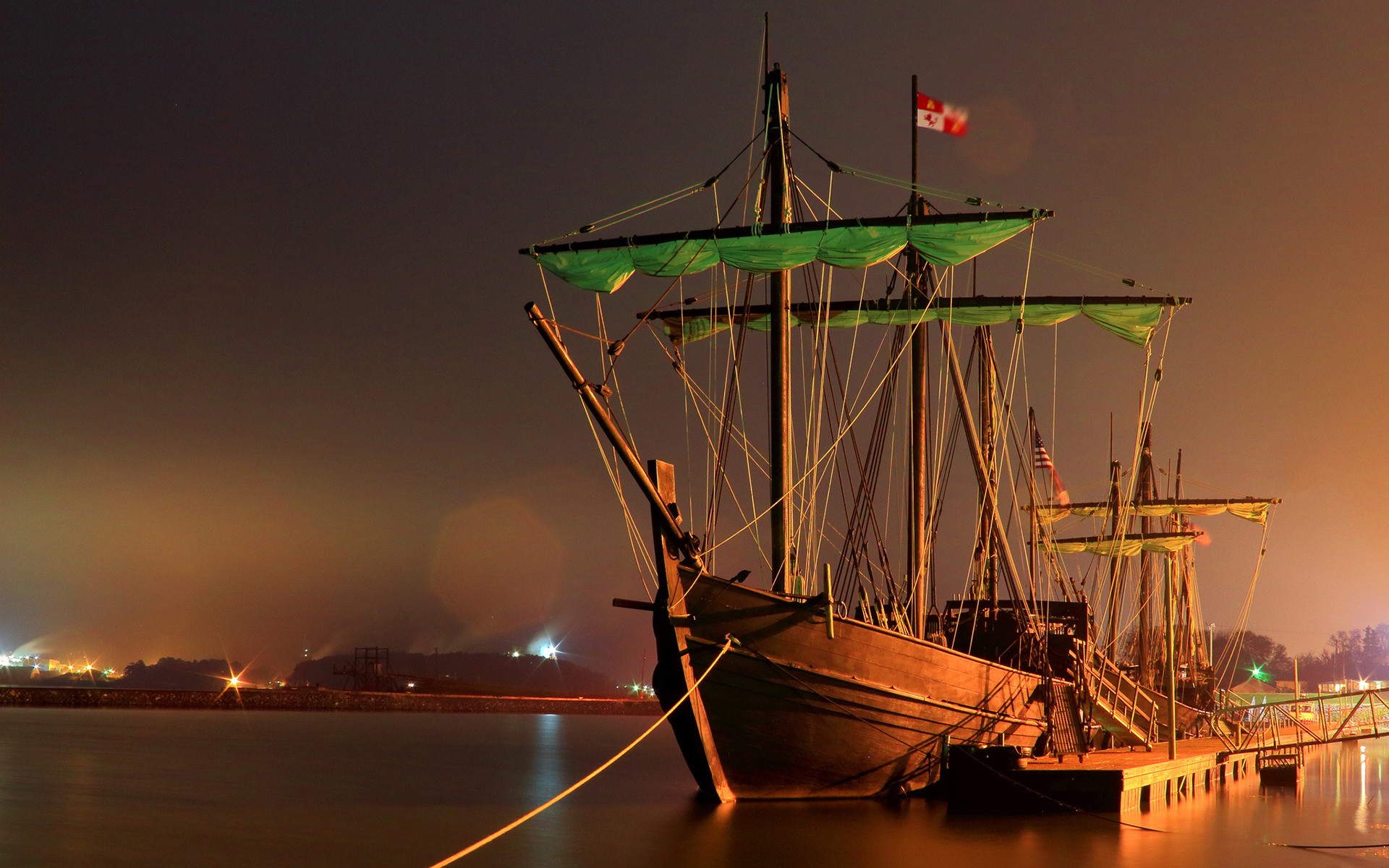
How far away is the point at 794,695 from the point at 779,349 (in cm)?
708

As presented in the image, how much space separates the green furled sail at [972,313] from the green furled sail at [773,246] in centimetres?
551

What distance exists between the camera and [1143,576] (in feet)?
191

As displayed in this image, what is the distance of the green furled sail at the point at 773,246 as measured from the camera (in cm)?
2447

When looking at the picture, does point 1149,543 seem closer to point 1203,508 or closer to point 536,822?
point 1203,508

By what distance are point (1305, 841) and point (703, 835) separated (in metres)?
12.2

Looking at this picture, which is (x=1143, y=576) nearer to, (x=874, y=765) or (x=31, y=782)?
(x=874, y=765)

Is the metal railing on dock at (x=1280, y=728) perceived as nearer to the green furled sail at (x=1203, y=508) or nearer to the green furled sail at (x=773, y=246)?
the green furled sail at (x=1203, y=508)

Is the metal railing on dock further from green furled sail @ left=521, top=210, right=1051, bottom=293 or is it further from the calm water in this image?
green furled sail @ left=521, top=210, right=1051, bottom=293

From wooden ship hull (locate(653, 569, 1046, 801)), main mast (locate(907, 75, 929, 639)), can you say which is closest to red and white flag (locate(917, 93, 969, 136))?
main mast (locate(907, 75, 929, 639))

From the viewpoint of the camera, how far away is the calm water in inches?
757

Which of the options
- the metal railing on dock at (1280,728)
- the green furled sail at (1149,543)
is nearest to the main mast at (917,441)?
the metal railing on dock at (1280,728)

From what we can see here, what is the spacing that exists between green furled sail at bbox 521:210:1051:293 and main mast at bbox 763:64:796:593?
1.86ft

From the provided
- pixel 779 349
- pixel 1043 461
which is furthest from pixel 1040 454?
pixel 779 349

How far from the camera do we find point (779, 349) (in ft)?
82.1
